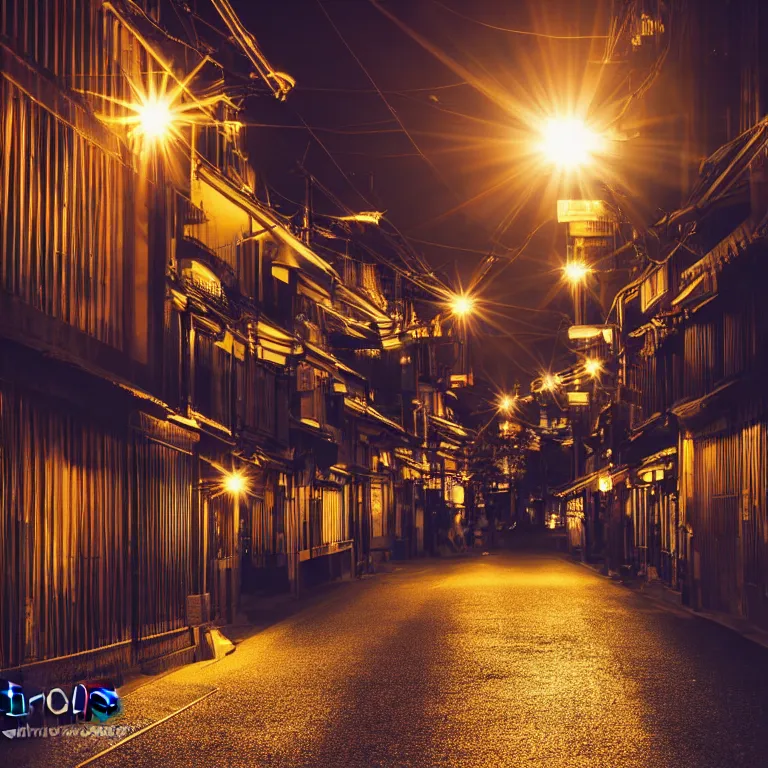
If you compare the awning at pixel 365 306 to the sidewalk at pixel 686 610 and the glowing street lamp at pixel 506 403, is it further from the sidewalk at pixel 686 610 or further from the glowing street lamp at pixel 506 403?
the glowing street lamp at pixel 506 403

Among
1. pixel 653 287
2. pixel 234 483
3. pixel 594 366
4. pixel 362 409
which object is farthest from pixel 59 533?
pixel 594 366

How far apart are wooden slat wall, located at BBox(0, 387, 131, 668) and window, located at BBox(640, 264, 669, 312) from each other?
74.0 feet

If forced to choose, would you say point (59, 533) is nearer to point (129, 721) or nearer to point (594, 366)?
point (129, 721)

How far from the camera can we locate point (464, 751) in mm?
10219

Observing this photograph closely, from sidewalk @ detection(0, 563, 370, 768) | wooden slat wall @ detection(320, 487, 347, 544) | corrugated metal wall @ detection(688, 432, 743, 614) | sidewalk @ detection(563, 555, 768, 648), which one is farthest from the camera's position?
wooden slat wall @ detection(320, 487, 347, 544)

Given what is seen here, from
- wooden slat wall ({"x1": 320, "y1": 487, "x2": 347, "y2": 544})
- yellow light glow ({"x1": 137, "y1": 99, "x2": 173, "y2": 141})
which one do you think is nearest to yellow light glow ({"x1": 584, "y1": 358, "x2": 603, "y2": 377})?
wooden slat wall ({"x1": 320, "y1": 487, "x2": 347, "y2": 544})

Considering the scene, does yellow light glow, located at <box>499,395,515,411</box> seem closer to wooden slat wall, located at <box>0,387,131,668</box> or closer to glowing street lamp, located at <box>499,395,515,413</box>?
glowing street lamp, located at <box>499,395,515,413</box>

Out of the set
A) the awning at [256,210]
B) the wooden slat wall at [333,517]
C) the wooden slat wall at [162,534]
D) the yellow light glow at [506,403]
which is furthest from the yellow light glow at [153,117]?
the yellow light glow at [506,403]

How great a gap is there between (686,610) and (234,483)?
12588mm

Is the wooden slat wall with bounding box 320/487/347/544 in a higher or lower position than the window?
lower

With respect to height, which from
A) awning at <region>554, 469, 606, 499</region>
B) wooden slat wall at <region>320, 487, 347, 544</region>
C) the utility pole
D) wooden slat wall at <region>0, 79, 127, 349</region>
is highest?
the utility pole

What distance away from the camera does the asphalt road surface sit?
10.2 m

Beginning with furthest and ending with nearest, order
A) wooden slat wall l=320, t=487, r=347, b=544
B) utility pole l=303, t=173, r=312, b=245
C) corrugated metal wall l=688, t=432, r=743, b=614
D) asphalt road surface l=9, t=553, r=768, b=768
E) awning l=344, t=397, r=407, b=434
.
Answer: awning l=344, t=397, r=407, b=434
wooden slat wall l=320, t=487, r=347, b=544
utility pole l=303, t=173, r=312, b=245
corrugated metal wall l=688, t=432, r=743, b=614
asphalt road surface l=9, t=553, r=768, b=768

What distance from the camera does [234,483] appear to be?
25.7 meters
